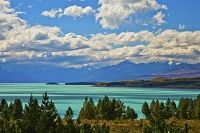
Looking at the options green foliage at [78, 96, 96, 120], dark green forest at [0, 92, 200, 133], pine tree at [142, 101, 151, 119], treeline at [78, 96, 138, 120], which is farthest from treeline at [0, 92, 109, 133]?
pine tree at [142, 101, 151, 119]

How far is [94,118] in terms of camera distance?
372 feet

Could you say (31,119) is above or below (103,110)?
above

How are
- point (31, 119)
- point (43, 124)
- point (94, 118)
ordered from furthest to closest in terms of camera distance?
point (94, 118) → point (31, 119) → point (43, 124)

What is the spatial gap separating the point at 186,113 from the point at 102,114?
31.1 metres

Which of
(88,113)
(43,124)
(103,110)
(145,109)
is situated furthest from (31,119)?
(145,109)

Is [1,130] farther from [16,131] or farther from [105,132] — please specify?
[105,132]

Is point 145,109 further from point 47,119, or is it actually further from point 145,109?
point 47,119

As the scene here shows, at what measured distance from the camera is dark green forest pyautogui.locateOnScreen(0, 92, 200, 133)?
168 ft

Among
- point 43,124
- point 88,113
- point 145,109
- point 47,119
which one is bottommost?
point 88,113

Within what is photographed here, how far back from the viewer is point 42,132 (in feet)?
164

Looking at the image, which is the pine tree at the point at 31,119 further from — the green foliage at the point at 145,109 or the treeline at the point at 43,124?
the green foliage at the point at 145,109

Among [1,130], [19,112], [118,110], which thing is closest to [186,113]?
[118,110]

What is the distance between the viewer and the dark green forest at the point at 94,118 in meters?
51.3

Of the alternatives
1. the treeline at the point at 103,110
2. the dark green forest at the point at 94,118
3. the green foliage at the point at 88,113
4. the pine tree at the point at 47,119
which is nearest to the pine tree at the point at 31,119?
the dark green forest at the point at 94,118
